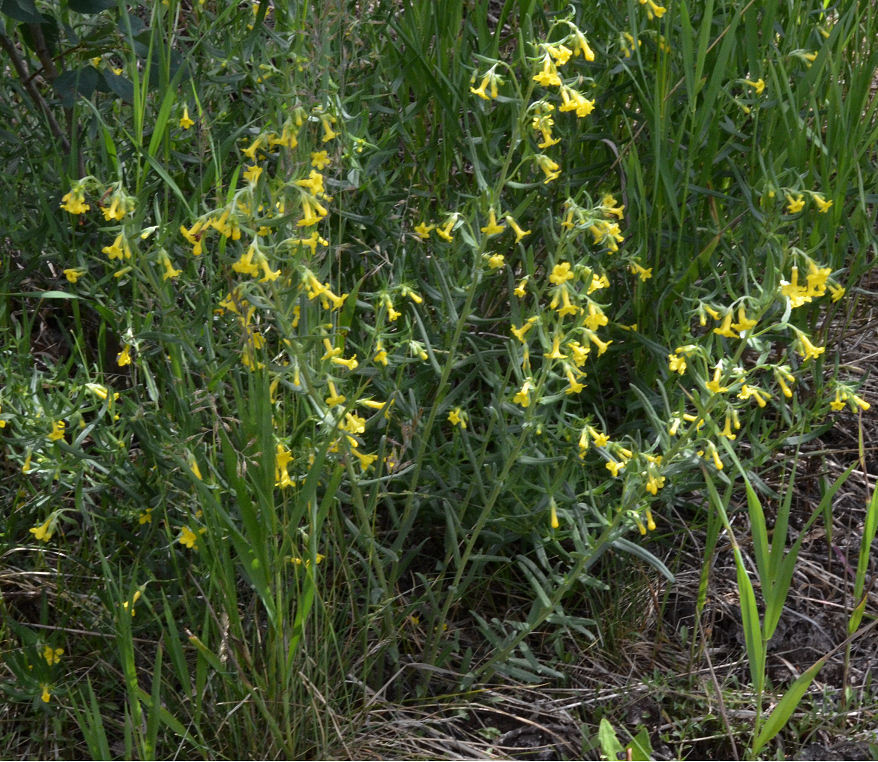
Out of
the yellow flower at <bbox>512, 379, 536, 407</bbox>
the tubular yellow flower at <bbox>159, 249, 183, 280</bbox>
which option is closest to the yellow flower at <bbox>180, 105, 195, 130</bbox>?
the tubular yellow flower at <bbox>159, 249, 183, 280</bbox>

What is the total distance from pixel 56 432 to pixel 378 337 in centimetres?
60

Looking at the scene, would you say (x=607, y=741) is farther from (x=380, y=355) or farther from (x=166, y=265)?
(x=166, y=265)

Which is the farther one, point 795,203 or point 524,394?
point 795,203

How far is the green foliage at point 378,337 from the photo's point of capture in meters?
1.73

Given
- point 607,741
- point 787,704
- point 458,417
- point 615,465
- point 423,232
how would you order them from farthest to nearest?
point 423,232 < point 458,417 < point 615,465 < point 787,704 < point 607,741

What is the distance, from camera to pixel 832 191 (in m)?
2.27

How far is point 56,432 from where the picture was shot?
1.84m

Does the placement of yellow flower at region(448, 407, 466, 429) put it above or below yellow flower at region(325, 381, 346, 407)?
below

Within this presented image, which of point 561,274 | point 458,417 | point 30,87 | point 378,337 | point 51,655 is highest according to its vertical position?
point 30,87

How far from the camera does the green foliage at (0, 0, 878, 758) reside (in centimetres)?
173

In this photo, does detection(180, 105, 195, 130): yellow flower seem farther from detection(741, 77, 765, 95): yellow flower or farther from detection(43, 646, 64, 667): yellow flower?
detection(741, 77, 765, 95): yellow flower

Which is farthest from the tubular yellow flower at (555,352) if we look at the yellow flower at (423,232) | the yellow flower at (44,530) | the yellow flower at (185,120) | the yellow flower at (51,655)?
the yellow flower at (51,655)

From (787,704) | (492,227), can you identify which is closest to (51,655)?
(492,227)

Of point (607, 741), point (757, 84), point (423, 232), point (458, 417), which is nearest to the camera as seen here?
point (607, 741)
